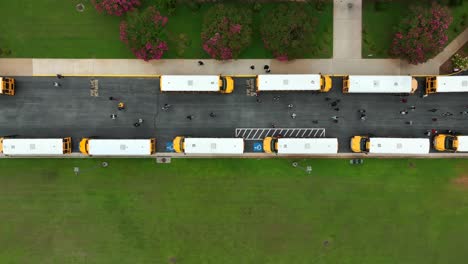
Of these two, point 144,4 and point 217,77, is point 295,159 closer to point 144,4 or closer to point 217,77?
point 217,77

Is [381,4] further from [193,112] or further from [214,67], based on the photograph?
[193,112]

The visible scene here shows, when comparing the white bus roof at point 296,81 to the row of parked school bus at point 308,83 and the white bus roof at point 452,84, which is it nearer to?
the row of parked school bus at point 308,83

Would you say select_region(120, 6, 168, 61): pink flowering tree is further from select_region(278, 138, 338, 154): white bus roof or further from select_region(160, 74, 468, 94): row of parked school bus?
select_region(278, 138, 338, 154): white bus roof

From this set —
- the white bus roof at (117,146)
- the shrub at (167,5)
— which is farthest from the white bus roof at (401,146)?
the shrub at (167,5)

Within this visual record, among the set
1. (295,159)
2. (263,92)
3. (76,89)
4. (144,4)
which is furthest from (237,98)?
(76,89)

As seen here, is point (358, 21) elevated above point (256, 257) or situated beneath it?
elevated above
